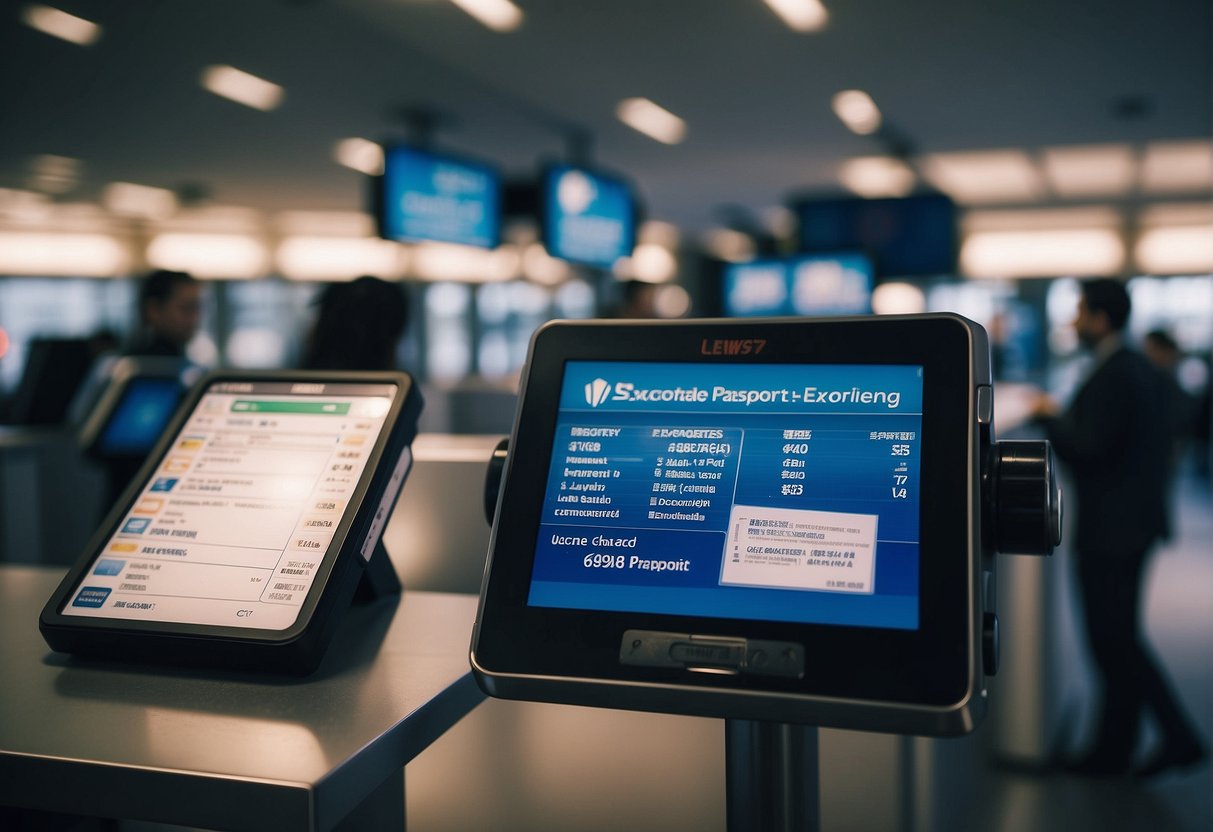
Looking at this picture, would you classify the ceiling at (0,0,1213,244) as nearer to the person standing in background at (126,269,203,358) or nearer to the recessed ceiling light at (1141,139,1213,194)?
the recessed ceiling light at (1141,139,1213,194)

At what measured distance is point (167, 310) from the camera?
3.21m

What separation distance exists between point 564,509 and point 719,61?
4980mm

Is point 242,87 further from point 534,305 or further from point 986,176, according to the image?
point 534,305

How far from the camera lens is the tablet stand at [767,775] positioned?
2.56 feet

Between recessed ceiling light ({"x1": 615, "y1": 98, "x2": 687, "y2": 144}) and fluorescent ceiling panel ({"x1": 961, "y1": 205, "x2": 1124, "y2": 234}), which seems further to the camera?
fluorescent ceiling panel ({"x1": 961, "y1": 205, "x2": 1124, "y2": 234})

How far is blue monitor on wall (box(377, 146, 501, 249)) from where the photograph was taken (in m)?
5.23

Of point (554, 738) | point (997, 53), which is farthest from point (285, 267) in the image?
point (554, 738)

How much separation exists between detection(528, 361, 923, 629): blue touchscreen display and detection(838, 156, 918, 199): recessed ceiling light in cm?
736

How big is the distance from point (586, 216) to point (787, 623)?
5891 millimetres

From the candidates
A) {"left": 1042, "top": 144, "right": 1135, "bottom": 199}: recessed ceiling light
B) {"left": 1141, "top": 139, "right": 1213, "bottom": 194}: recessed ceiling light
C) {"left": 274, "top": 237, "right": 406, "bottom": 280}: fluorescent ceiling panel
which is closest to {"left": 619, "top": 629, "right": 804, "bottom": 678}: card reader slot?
{"left": 1042, "top": 144, "right": 1135, "bottom": 199}: recessed ceiling light

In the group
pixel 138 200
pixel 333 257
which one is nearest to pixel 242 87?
pixel 138 200

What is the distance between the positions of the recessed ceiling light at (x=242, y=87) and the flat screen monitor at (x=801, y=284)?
315 centimetres

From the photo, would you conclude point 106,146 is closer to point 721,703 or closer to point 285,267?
point 285,267

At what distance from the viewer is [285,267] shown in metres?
13.1
